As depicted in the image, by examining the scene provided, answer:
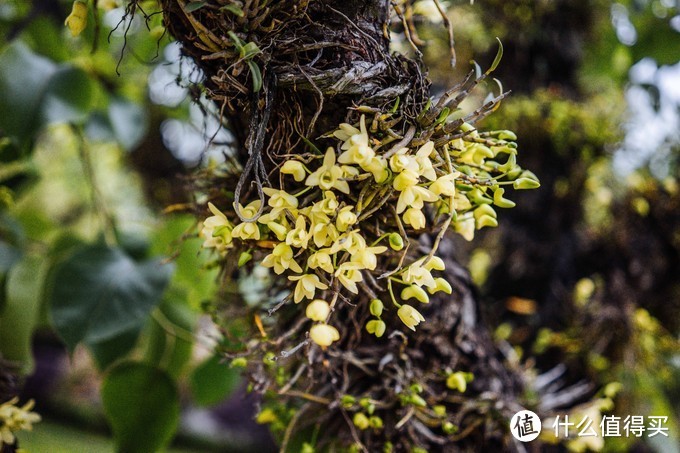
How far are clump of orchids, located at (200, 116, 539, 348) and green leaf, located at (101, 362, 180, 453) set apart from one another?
28 cm

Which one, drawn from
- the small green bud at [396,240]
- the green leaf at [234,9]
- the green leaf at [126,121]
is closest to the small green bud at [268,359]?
the small green bud at [396,240]

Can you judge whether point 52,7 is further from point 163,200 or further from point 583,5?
point 583,5

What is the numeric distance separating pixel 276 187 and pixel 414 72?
126 mm

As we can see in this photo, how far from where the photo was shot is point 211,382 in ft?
2.15

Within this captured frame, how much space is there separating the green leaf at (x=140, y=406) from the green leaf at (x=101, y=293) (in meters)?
0.06

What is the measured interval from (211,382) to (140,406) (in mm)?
110

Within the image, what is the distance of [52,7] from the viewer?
39.2 inches

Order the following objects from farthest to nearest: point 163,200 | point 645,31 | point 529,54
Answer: point 163,200
point 529,54
point 645,31

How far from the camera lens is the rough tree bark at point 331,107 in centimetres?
32

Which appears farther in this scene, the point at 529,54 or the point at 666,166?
the point at 529,54

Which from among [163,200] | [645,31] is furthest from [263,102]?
[163,200]

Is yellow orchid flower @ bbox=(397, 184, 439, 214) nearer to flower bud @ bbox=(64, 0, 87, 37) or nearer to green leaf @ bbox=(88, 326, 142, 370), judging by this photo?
flower bud @ bbox=(64, 0, 87, 37)

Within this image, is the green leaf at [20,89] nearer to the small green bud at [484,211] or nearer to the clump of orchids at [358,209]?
the clump of orchids at [358,209]

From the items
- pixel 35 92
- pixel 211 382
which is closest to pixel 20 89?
pixel 35 92
